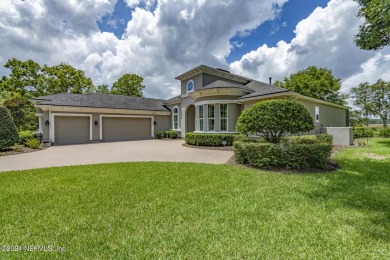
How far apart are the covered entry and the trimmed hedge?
53.7 feet

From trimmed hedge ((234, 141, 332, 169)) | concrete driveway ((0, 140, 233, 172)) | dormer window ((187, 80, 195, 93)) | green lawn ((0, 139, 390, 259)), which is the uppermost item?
dormer window ((187, 80, 195, 93))

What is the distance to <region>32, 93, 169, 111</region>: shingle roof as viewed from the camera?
638 inches

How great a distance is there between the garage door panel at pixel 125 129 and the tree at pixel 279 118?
14.9 m

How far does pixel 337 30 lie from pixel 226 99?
929 centimetres

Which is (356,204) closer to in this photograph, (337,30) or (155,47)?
(337,30)

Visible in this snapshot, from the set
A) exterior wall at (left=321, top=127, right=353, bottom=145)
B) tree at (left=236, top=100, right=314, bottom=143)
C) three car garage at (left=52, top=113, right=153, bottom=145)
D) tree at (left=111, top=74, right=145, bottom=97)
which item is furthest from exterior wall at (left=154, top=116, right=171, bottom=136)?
tree at (left=111, top=74, right=145, bottom=97)

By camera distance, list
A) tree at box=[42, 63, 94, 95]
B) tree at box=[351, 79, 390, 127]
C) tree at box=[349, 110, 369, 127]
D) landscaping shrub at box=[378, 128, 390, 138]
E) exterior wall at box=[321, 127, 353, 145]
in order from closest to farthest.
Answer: exterior wall at box=[321, 127, 353, 145], landscaping shrub at box=[378, 128, 390, 138], tree at box=[351, 79, 390, 127], tree at box=[42, 63, 94, 95], tree at box=[349, 110, 369, 127]

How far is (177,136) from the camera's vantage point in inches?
812

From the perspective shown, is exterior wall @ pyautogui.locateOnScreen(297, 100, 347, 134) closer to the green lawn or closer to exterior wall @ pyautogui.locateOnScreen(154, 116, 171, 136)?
the green lawn

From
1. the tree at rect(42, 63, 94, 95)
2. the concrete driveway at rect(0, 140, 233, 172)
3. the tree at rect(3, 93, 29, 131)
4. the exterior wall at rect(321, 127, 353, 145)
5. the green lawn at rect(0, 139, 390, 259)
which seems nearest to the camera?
the green lawn at rect(0, 139, 390, 259)

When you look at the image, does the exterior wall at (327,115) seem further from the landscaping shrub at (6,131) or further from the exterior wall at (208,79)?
the landscaping shrub at (6,131)

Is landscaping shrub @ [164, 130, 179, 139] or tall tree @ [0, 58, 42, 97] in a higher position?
tall tree @ [0, 58, 42, 97]

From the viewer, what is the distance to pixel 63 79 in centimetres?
2984

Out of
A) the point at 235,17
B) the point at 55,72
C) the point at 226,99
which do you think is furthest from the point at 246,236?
the point at 55,72
